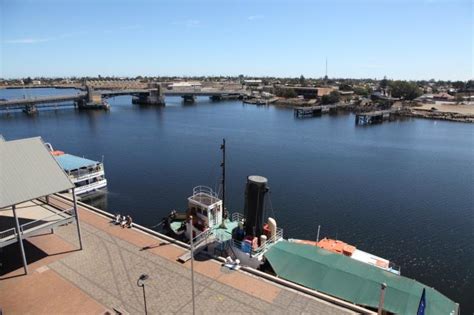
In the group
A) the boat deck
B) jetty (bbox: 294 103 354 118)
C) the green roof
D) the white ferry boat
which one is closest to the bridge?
jetty (bbox: 294 103 354 118)

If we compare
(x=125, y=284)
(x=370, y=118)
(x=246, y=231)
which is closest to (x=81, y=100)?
(x=370, y=118)

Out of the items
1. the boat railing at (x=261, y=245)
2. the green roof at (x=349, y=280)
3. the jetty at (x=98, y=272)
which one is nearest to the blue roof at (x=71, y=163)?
the jetty at (x=98, y=272)

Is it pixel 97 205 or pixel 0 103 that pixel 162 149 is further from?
pixel 0 103

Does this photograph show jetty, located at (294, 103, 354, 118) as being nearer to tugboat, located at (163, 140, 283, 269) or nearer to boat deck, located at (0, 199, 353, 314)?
tugboat, located at (163, 140, 283, 269)

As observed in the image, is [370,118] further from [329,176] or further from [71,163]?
[71,163]

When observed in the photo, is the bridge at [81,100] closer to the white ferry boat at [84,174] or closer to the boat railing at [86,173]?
the white ferry boat at [84,174]

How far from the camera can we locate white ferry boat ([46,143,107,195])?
154ft

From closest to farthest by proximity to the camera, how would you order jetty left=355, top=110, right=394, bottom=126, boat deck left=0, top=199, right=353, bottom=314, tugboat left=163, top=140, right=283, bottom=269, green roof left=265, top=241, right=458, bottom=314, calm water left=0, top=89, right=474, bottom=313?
boat deck left=0, top=199, right=353, bottom=314 < green roof left=265, top=241, right=458, bottom=314 < tugboat left=163, top=140, right=283, bottom=269 < calm water left=0, top=89, right=474, bottom=313 < jetty left=355, top=110, right=394, bottom=126

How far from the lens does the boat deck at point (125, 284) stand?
17.3m

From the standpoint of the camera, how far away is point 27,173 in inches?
831

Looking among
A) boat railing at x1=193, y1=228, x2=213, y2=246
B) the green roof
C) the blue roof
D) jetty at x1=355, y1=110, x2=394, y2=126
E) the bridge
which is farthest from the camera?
the bridge

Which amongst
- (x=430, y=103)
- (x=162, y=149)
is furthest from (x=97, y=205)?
(x=430, y=103)

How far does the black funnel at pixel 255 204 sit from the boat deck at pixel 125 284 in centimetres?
445

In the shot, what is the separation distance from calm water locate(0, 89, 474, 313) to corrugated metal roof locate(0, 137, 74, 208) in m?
18.7
